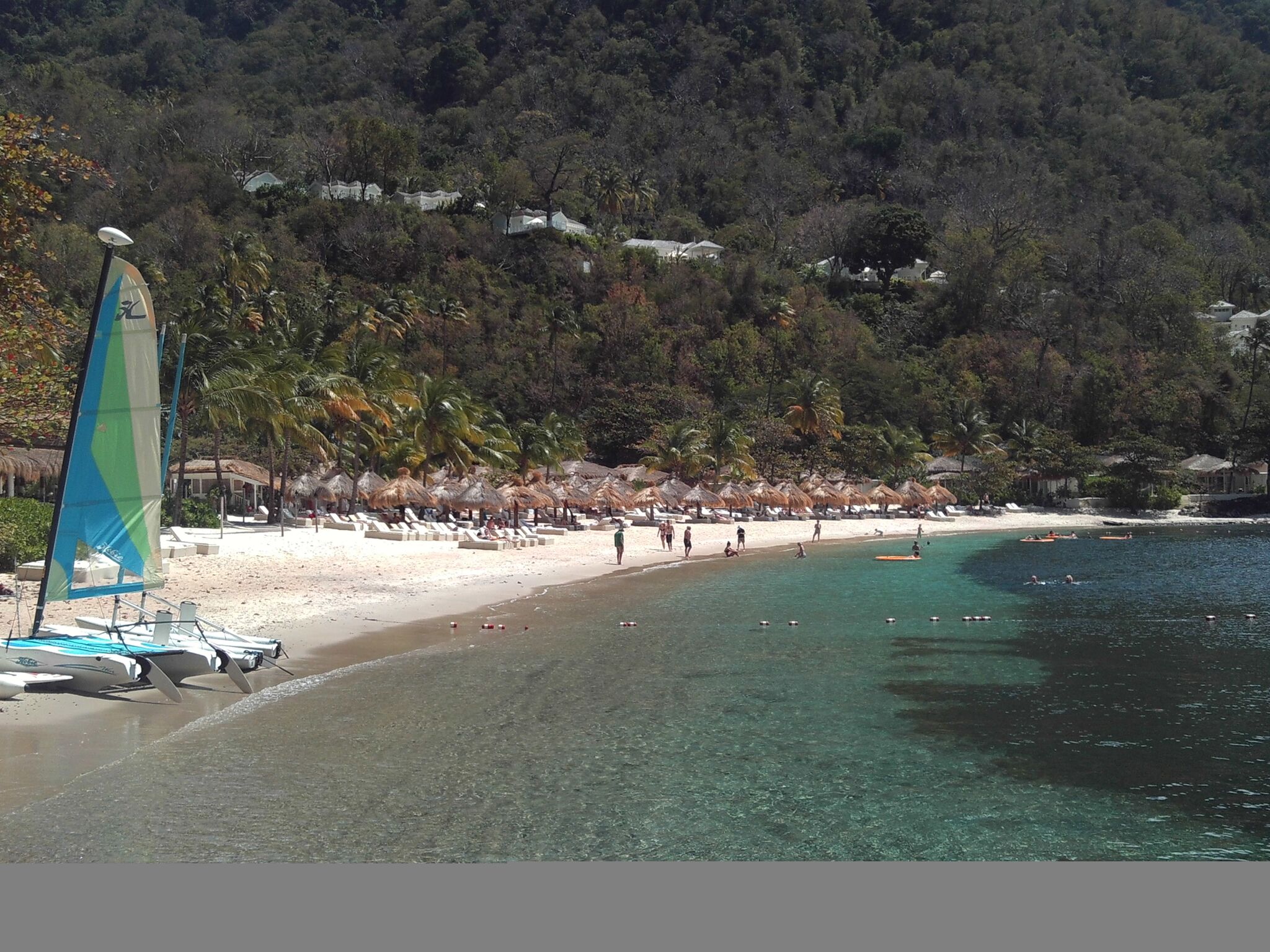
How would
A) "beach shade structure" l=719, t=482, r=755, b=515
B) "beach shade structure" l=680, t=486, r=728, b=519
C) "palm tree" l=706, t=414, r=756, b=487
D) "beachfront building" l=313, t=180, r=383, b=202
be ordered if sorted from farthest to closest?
"beachfront building" l=313, t=180, r=383, b=202
"palm tree" l=706, t=414, r=756, b=487
"beach shade structure" l=719, t=482, r=755, b=515
"beach shade structure" l=680, t=486, r=728, b=519

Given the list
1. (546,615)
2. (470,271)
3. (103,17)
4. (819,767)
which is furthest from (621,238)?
(103,17)

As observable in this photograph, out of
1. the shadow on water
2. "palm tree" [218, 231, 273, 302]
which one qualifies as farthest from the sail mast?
"palm tree" [218, 231, 273, 302]

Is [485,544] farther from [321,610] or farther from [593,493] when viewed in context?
[321,610]

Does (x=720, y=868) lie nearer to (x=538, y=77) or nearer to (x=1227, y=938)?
(x=1227, y=938)

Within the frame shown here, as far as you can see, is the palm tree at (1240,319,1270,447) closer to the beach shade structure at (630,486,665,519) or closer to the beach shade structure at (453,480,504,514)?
the beach shade structure at (630,486,665,519)

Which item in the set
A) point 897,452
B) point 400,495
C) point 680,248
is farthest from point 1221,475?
point 400,495

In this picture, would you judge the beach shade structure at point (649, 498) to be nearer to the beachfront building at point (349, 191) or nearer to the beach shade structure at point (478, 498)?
the beach shade structure at point (478, 498)
